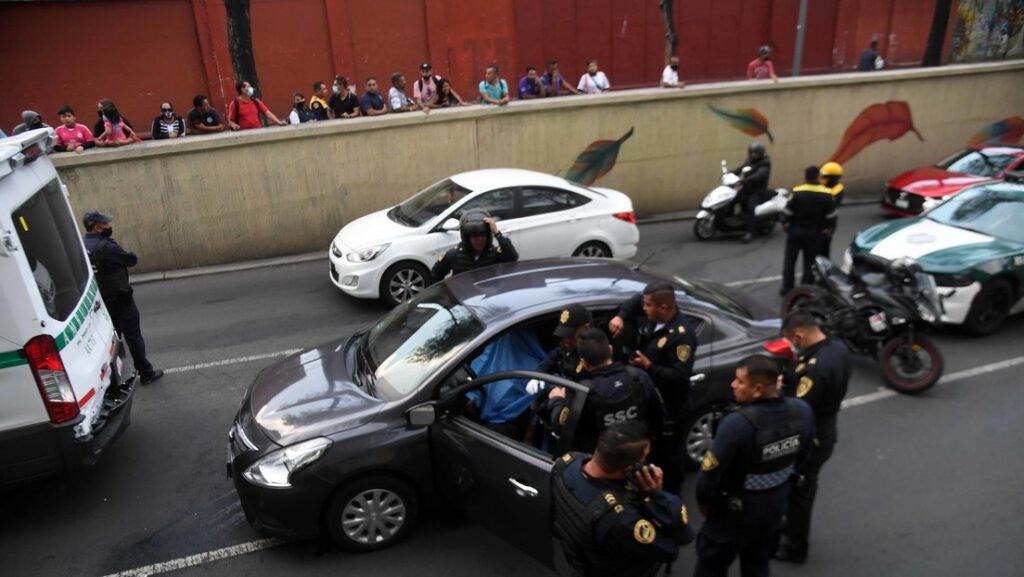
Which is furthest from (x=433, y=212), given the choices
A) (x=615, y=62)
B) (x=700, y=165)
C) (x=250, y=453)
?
(x=615, y=62)

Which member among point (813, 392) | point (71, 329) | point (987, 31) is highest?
point (987, 31)

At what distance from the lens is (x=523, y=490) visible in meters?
4.00

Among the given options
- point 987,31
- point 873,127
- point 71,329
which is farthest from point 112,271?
point 987,31

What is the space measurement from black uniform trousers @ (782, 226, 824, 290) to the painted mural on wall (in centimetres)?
2088

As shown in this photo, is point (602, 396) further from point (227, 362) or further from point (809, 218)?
point (809, 218)

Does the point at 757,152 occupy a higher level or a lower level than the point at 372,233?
higher

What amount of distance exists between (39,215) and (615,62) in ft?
58.8

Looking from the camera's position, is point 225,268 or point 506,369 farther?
point 225,268

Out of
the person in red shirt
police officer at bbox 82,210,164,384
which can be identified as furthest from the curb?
police officer at bbox 82,210,164,384

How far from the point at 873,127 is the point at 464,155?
8.23 metres

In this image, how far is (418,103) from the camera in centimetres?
1288

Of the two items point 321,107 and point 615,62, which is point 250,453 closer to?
point 321,107

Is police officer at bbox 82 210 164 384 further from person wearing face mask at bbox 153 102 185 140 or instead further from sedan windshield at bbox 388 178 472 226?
person wearing face mask at bbox 153 102 185 140

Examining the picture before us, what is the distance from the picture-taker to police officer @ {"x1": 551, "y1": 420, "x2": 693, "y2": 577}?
9.78 ft
